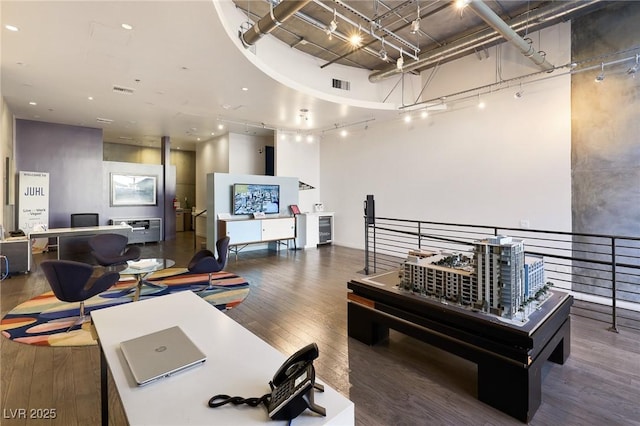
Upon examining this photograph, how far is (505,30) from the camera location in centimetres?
401

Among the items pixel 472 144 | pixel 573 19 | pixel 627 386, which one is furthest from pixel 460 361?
pixel 573 19

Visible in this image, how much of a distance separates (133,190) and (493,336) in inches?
416

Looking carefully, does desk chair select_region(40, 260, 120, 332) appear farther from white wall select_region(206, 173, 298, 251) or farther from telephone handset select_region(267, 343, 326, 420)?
white wall select_region(206, 173, 298, 251)

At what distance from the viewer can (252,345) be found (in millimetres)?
1349

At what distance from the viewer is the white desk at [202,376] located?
900mm

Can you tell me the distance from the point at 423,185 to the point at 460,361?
16.2 ft

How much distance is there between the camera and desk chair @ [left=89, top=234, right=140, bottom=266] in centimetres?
529

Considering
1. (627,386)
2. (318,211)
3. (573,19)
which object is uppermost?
(573,19)

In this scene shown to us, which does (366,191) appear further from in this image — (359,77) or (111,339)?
(111,339)

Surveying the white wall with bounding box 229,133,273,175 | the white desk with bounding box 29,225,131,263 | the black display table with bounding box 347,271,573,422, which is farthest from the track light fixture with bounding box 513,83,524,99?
the white desk with bounding box 29,225,131,263

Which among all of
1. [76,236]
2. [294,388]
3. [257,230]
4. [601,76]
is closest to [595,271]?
[601,76]

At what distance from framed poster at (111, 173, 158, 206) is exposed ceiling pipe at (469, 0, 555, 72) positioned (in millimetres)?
9942

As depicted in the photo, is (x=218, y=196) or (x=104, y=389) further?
(x=218, y=196)

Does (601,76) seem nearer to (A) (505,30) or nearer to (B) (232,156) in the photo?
(A) (505,30)
